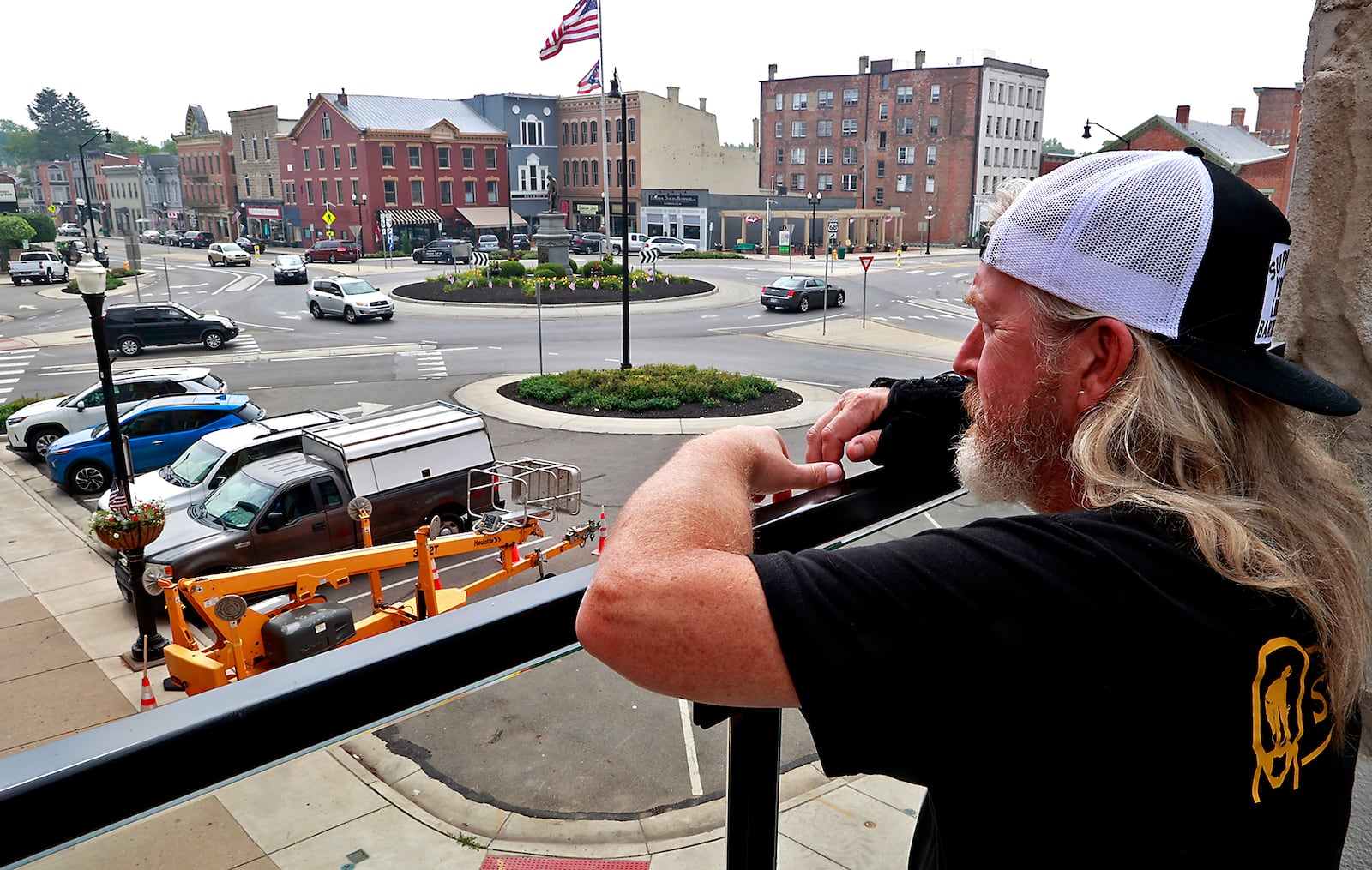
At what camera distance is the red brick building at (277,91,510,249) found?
7238 cm

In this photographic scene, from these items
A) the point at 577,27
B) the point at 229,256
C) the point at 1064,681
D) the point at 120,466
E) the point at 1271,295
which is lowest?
the point at 120,466

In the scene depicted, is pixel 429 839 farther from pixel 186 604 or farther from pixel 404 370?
pixel 404 370

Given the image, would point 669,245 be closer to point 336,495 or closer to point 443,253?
point 443,253

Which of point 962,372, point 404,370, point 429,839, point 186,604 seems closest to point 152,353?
point 404,370

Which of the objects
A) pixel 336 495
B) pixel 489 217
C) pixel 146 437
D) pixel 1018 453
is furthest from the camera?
pixel 489 217

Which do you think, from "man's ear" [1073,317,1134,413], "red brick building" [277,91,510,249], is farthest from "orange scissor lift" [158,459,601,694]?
"red brick building" [277,91,510,249]

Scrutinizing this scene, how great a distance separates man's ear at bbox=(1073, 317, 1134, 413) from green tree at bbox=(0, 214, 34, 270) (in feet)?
250

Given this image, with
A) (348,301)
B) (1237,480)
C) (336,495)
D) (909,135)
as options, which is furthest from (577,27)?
(909,135)

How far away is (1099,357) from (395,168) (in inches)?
3082

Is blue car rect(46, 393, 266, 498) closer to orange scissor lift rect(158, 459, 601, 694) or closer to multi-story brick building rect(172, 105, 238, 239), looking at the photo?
orange scissor lift rect(158, 459, 601, 694)

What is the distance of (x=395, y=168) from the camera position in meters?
73.5

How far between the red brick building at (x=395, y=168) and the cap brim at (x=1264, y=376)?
75.4 metres

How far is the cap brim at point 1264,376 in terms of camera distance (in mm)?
1321

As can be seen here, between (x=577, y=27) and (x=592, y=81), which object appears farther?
(x=592, y=81)
